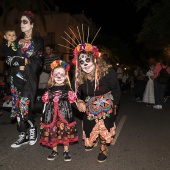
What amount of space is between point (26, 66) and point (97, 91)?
1316 millimetres

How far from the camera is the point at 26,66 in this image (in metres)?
4.73

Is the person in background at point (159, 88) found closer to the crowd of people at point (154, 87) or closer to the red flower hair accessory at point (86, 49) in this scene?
the crowd of people at point (154, 87)

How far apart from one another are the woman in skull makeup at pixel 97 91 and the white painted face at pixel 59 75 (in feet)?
0.66

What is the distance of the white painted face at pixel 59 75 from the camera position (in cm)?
434

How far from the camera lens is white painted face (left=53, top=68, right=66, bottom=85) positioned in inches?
171

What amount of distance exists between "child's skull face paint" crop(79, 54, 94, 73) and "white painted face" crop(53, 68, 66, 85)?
0.33 meters

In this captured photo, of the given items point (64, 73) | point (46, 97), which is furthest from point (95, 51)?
point (46, 97)

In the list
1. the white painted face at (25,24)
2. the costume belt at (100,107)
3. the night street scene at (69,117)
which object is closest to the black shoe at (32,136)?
the night street scene at (69,117)

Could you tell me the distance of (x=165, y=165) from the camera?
4082mm

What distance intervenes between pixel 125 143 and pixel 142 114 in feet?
10.3

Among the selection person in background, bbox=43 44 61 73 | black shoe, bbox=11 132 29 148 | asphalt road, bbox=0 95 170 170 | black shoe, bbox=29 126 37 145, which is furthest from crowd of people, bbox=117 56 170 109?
black shoe, bbox=11 132 29 148

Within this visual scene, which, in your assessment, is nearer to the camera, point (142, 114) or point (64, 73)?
point (64, 73)

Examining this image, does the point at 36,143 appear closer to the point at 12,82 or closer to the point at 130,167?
the point at 12,82

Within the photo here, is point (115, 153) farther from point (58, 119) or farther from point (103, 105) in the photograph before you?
point (58, 119)
